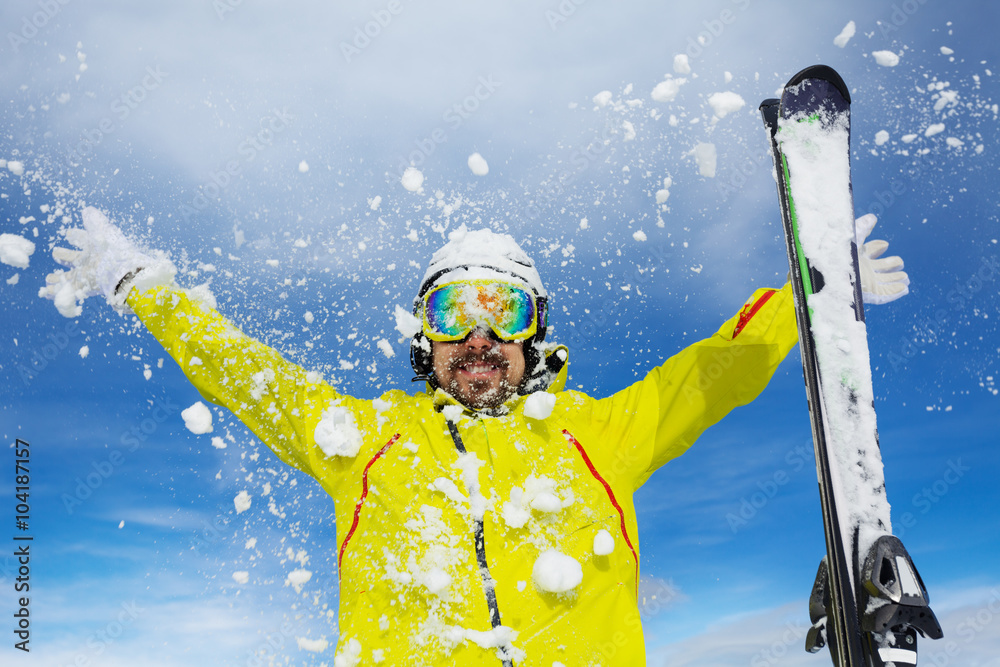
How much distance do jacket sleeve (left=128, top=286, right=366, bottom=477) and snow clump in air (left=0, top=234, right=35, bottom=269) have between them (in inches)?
50.3

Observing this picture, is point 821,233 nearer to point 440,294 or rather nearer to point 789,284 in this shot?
point 789,284

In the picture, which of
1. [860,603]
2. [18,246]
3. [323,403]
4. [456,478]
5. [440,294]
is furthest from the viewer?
[18,246]

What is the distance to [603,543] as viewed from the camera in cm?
274

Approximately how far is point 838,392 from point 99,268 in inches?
163

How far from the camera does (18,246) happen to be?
12.7 ft

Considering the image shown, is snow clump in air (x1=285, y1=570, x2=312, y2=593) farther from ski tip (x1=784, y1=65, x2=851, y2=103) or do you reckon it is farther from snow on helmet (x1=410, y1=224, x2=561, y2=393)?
ski tip (x1=784, y1=65, x2=851, y2=103)

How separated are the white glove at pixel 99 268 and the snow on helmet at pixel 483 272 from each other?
1.53 meters

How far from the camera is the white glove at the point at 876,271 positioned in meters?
3.50

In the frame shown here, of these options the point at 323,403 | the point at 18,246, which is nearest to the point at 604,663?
the point at 323,403

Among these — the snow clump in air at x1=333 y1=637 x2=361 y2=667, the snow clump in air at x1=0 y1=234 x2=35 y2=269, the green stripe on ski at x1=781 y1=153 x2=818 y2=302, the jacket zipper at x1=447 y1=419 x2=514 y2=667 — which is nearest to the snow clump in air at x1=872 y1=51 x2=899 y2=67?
the green stripe on ski at x1=781 y1=153 x2=818 y2=302

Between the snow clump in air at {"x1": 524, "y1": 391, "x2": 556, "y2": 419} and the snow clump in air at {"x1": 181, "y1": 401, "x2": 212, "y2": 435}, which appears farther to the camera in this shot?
the snow clump in air at {"x1": 181, "y1": 401, "x2": 212, "y2": 435}

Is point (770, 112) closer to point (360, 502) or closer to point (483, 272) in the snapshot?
point (483, 272)

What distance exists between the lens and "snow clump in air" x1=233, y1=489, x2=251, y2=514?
370 centimetres

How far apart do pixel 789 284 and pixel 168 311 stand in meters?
3.44
